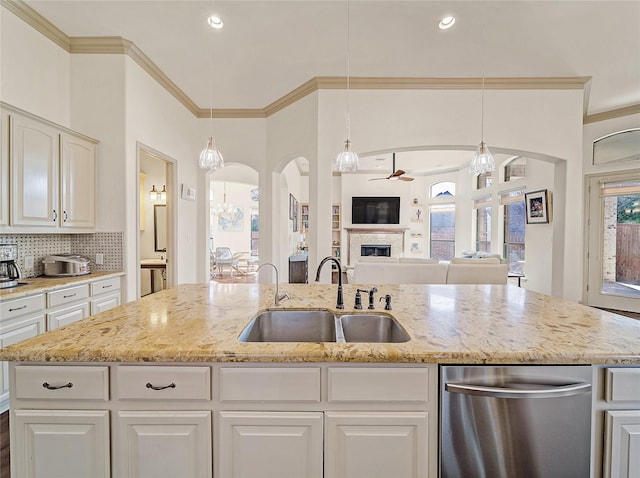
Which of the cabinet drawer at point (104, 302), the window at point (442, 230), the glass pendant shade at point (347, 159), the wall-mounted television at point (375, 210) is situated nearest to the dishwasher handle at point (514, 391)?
the glass pendant shade at point (347, 159)

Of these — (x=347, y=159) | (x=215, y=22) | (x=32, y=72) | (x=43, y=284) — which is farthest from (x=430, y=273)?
(x=32, y=72)

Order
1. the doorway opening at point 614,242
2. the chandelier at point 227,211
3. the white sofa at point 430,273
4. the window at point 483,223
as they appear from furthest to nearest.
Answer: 1. the chandelier at point 227,211
2. the window at point 483,223
3. the doorway opening at point 614,242
4. the white sofa at point 430,273

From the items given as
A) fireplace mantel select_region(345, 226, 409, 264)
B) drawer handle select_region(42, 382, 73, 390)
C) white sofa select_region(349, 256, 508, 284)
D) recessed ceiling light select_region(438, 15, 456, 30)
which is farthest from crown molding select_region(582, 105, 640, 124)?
drawer handle select_region(42, 382, 73, 390)

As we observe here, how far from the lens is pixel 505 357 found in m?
1.08

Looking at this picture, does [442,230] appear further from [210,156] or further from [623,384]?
[623,384]

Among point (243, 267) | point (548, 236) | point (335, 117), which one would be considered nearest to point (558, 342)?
point (335, 117)

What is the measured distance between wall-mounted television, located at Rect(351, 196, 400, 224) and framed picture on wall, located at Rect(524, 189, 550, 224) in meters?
3.85

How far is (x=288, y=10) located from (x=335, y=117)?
1.38 m

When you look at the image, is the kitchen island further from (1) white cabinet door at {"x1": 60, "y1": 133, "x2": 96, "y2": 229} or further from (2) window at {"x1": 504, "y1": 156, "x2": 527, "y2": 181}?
(2) window at {"x1": 504, "y1": 156, "x2": 527, "y2": 181}

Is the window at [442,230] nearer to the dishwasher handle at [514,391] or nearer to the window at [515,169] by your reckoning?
the window at [515,169]

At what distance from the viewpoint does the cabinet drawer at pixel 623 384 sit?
111 centimetres

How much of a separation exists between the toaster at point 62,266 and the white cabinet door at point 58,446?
81.2 inches

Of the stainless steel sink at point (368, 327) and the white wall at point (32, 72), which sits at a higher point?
the white wall at point (32, 72)

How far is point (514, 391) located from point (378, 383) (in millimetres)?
505
